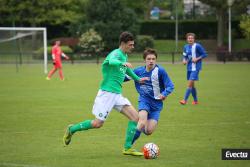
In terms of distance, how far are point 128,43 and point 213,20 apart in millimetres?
51298

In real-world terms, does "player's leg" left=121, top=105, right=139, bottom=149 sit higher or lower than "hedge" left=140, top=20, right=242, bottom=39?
lower

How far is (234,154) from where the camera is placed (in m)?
9.43

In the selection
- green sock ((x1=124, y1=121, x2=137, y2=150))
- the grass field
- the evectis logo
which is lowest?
the grass field

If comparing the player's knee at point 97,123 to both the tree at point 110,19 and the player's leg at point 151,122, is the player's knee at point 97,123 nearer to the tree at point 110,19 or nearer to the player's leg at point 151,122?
the player's leg at point 151,122

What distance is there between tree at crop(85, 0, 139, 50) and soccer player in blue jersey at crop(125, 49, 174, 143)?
131 feet

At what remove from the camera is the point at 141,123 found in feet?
32.6

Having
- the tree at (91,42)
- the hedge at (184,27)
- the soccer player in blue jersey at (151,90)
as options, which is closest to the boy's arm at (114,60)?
the soccer player in blue jersey at (151,90)

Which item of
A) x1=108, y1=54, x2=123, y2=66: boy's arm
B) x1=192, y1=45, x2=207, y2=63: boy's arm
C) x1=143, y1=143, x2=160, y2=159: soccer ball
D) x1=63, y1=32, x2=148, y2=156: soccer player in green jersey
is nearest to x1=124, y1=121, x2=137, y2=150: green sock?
x1=63, y1=32, x2=148, y2=156: soccer player in green jersey

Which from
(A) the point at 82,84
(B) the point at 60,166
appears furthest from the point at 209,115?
(A) the point at 82,84

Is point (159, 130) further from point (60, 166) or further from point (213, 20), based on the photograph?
point (213, 20)

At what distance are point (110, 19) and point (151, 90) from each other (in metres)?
41.5

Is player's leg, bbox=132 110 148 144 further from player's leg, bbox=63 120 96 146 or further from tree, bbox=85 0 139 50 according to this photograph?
tree, bbox=85 0 139 50

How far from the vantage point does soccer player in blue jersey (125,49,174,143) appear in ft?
33.2

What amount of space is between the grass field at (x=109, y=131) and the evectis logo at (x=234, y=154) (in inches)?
5.3
